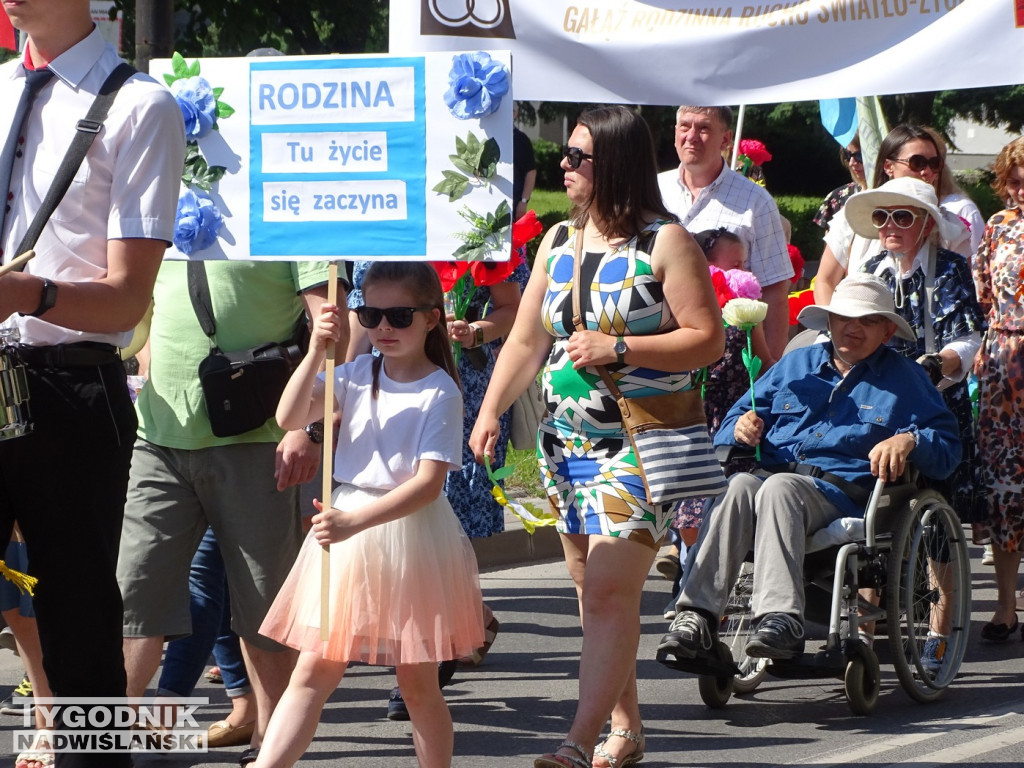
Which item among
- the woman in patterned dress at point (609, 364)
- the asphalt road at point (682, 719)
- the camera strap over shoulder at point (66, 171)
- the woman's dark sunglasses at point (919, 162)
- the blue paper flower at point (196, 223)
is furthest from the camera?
the woman's dark sunglasses at point (919, 162)

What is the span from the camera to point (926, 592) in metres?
5.77

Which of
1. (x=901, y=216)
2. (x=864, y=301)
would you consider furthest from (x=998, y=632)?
(x=901, y=216)

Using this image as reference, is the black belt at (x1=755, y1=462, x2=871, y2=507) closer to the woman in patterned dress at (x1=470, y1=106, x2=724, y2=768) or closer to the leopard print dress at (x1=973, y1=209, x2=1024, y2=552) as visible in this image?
the leopard print dress at (x1=973, y1=209, x2=1024, y2=552)

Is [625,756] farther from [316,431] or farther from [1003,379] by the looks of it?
[1003,379]

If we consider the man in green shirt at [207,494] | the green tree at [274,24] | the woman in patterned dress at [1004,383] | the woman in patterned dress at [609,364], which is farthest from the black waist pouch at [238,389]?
the green tree at [274,24]

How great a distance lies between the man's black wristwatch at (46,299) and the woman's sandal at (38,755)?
5.60 ft

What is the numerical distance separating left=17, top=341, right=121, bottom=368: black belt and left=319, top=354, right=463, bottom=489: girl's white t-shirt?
88 centimetres

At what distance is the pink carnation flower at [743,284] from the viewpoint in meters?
6.12

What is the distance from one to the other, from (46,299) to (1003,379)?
14.7ft

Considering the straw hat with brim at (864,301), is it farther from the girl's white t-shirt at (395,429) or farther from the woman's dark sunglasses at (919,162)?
the girl's white t-shirt at (395,429)

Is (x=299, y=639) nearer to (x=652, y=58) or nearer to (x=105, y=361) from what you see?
(x=105, y=361)

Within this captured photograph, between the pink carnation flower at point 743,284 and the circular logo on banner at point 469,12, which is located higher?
the circular logo on banner at point 469,12

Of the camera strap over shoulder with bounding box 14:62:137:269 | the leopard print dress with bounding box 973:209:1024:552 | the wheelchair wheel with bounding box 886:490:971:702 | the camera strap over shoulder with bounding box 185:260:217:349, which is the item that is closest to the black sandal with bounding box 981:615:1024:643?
the leopard print dress with bounding box 973:209:1024:552

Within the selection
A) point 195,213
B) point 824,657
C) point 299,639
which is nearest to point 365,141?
point 195,213
